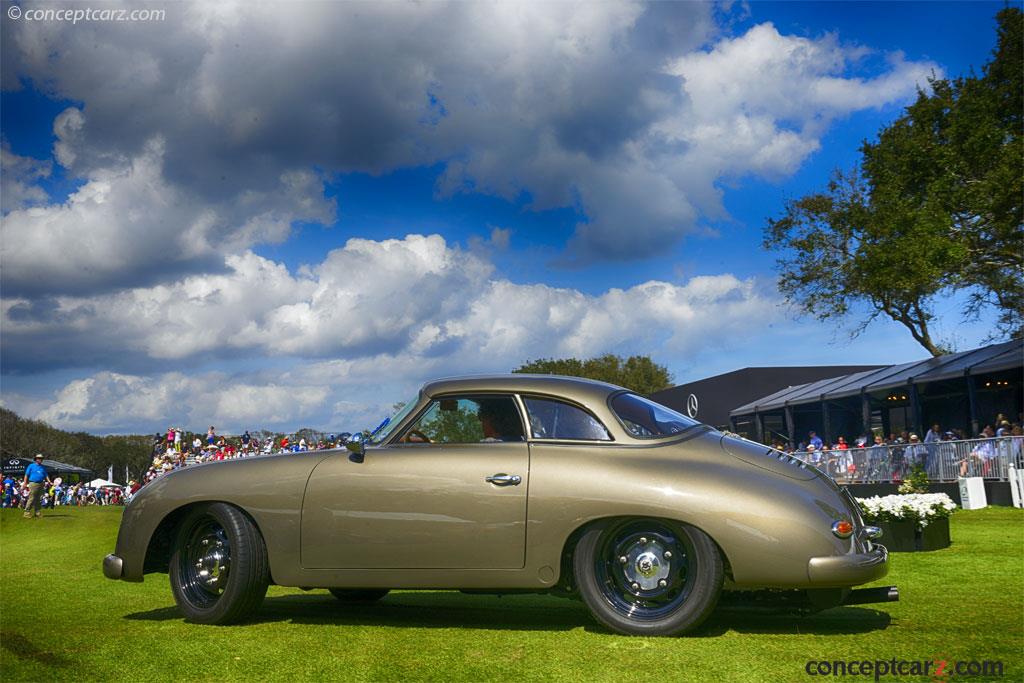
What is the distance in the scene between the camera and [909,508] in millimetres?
10867

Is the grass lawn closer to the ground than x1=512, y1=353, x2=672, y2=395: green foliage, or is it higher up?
closer to the ground

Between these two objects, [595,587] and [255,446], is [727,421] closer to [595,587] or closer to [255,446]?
[255,446]

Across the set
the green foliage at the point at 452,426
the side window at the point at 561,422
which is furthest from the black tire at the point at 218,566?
the side window at the point at 561,422

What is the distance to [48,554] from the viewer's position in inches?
586

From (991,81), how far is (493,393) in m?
29.0

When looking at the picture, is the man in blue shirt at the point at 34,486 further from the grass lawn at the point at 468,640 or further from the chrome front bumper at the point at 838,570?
the chrome front bumper at the point at 838,570

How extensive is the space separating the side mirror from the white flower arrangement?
695 centimetres

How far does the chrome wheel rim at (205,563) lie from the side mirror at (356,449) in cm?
105

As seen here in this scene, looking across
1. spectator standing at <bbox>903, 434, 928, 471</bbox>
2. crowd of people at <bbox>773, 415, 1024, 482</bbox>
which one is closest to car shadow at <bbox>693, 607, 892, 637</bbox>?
crowd of people at <bbox>773, 415, 1024, 482</bbox>

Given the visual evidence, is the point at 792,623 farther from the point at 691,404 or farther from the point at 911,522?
the point at 691,404

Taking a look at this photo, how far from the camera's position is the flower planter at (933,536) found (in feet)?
36.0

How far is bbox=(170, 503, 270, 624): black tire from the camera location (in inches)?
234

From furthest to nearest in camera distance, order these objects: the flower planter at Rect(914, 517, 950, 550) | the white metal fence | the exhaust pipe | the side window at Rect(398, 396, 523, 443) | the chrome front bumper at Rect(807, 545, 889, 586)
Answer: the white metal fence
the flower planter at Rect(914, 517, 950, 550)
the side window at Rect(398, 396, 523, 443)
the exhaust pipe
the chrome front bumper at Rect(807, 545, 889, 586)

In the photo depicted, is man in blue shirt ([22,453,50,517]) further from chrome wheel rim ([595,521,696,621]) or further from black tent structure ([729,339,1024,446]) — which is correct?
chrome wheel rim ([595,521,696,621])
